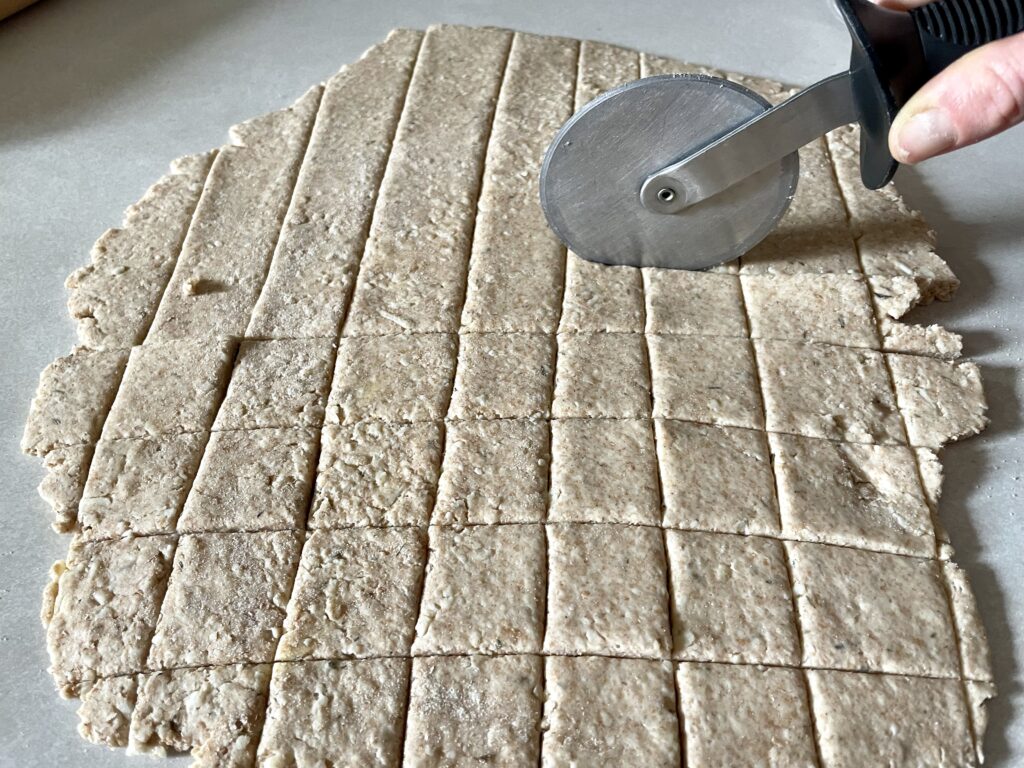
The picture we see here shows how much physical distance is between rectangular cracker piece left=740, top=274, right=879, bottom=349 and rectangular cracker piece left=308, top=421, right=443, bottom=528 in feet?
3.21

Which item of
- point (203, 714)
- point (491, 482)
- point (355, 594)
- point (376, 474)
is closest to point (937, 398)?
point (491, 482)

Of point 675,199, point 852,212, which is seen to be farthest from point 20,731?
point 852,212

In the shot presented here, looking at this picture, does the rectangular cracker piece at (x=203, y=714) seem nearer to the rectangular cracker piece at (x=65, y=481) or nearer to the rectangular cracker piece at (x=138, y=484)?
the rectangular cracker piece at (x=138, y=484)

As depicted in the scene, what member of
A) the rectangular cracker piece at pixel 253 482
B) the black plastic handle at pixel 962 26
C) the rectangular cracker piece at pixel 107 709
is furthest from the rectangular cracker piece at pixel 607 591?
the black plastic handle at pixel 962 26

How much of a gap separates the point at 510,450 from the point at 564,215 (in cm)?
78

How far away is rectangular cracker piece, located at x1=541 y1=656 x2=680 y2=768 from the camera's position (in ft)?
6.79

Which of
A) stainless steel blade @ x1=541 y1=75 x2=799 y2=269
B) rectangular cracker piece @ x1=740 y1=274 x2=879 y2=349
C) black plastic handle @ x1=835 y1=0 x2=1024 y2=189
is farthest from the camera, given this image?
rectangular cracker piece @ x1=740 y1=274 x2=879 y2=349

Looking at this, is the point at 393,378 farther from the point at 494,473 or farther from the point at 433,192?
the point at 433,192

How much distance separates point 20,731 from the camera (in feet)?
7.18

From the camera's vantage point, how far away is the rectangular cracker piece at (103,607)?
2.22 meters

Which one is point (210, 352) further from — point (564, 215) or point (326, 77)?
point (326, 77)

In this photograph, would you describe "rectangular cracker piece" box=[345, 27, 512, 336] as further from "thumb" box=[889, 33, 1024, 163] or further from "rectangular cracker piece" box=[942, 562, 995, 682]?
"rectangular cracker piece" box=[942, 562, 995, 682]

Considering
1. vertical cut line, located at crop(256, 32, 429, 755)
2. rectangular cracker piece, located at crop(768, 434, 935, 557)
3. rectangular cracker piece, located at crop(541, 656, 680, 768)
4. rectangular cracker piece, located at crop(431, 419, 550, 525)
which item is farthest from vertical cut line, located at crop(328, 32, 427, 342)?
rectangular cracker piece, located at crop(768, 434, 935, 557)

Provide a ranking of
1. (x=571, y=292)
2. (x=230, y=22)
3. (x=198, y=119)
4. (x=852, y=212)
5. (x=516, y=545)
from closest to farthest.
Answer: (x=516, y=545)
(x=571, y=292)
(x=852, y=212)
(x=198, y=119)
(x=230, y=22)
